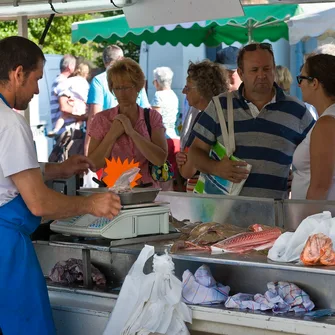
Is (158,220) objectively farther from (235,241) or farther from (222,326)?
(222,326)

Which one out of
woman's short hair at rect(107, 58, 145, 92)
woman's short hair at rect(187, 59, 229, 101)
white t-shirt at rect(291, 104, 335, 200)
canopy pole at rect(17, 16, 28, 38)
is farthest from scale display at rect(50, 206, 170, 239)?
canopy pole at rect(17, 16, 28, 38)

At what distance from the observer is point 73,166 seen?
340cm

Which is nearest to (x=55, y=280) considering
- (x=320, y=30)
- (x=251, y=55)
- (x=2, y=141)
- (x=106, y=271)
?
(x=106, y=271)

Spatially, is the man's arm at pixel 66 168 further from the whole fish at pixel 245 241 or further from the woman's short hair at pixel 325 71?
the woman's short hair at pixel 325 71

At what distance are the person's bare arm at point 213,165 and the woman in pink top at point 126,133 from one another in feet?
1.65

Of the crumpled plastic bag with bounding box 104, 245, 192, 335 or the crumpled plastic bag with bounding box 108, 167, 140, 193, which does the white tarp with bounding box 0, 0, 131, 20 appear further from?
the crumpled plastic bag with bounding box 104, 245, 192, 335

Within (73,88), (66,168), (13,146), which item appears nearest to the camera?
(13,146)

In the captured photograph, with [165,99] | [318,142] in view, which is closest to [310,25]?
[165,99]

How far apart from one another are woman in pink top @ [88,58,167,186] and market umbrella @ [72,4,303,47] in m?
2.55

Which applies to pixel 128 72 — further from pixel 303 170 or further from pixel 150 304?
pixel 150 304

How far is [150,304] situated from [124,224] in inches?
16.4

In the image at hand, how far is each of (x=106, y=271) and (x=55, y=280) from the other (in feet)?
0.74

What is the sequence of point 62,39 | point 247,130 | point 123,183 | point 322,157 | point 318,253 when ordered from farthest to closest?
1. point 62,39
2. point 247,130
3. point 322,157
4. point 123,183
5. point 318,253

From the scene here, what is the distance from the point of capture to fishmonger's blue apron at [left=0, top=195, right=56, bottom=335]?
2.75m
